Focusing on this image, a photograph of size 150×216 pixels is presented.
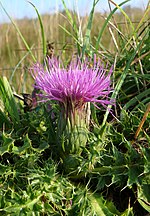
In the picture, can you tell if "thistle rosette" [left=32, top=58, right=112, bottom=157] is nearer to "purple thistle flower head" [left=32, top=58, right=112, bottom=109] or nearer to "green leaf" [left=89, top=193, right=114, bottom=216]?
"purple thistle flower head" [left=32, top=58, right=112, bottom=109]

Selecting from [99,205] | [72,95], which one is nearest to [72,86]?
[72,95]

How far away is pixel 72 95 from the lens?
1.10 meters

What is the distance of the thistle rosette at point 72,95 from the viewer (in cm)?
109

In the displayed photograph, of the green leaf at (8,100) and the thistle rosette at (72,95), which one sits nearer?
the thistle rosette at (72,95)

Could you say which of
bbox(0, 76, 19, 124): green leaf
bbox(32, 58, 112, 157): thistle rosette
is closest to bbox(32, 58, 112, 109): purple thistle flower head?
bbox(32, 58, 112, 157): thistle rosette

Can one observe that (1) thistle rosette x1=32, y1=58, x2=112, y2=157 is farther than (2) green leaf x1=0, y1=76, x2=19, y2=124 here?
No

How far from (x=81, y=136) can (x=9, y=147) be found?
A: 225 millimetres

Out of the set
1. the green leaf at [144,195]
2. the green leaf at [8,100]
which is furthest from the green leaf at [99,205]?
the green leaf at [8,100]

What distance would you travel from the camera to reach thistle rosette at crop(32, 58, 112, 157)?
43.1 inches

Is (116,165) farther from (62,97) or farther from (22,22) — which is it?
(22,22)

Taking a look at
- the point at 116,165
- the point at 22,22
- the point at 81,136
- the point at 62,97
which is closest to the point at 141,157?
the point at 116,165

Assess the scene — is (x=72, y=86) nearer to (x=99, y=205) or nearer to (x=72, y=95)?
(x=72, y=95)

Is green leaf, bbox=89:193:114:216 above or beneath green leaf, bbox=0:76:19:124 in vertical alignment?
beneath

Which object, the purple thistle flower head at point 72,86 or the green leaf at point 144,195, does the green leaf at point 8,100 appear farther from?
the green leaf at point 144,195
